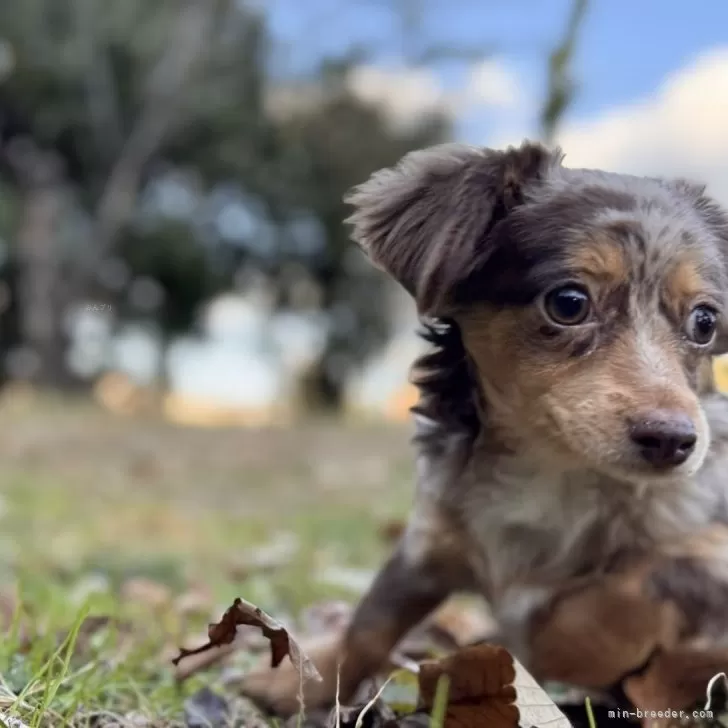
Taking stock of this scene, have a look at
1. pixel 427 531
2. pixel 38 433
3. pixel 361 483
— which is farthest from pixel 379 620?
pixel 38 433

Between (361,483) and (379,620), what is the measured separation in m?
4.62

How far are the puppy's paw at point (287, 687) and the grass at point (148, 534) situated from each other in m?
0.10

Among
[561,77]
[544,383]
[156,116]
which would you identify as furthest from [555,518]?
[156,116]

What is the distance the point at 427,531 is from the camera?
1.71 meters

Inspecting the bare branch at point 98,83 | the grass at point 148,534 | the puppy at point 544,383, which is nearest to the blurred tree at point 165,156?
the bare branch at point 98,83

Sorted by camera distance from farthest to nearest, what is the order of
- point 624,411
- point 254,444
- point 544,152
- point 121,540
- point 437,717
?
point 254,444, point 121,540, point 544,152, point 624,411, point 437,717

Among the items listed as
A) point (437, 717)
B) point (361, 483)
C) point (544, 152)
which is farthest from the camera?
point (361, 483)

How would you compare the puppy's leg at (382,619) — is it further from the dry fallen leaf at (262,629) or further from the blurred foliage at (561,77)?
the blurred foliage at (561,77)

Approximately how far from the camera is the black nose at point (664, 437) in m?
1.33

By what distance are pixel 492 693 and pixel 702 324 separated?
65 cm

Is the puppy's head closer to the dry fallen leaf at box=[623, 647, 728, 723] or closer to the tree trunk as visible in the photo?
the dry fallen leaf at box=[623, 647, 728, 723]

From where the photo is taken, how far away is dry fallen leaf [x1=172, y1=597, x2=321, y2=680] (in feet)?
4.39

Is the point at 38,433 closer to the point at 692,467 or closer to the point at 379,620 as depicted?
the point at 379,620

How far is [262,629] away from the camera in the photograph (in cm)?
139
